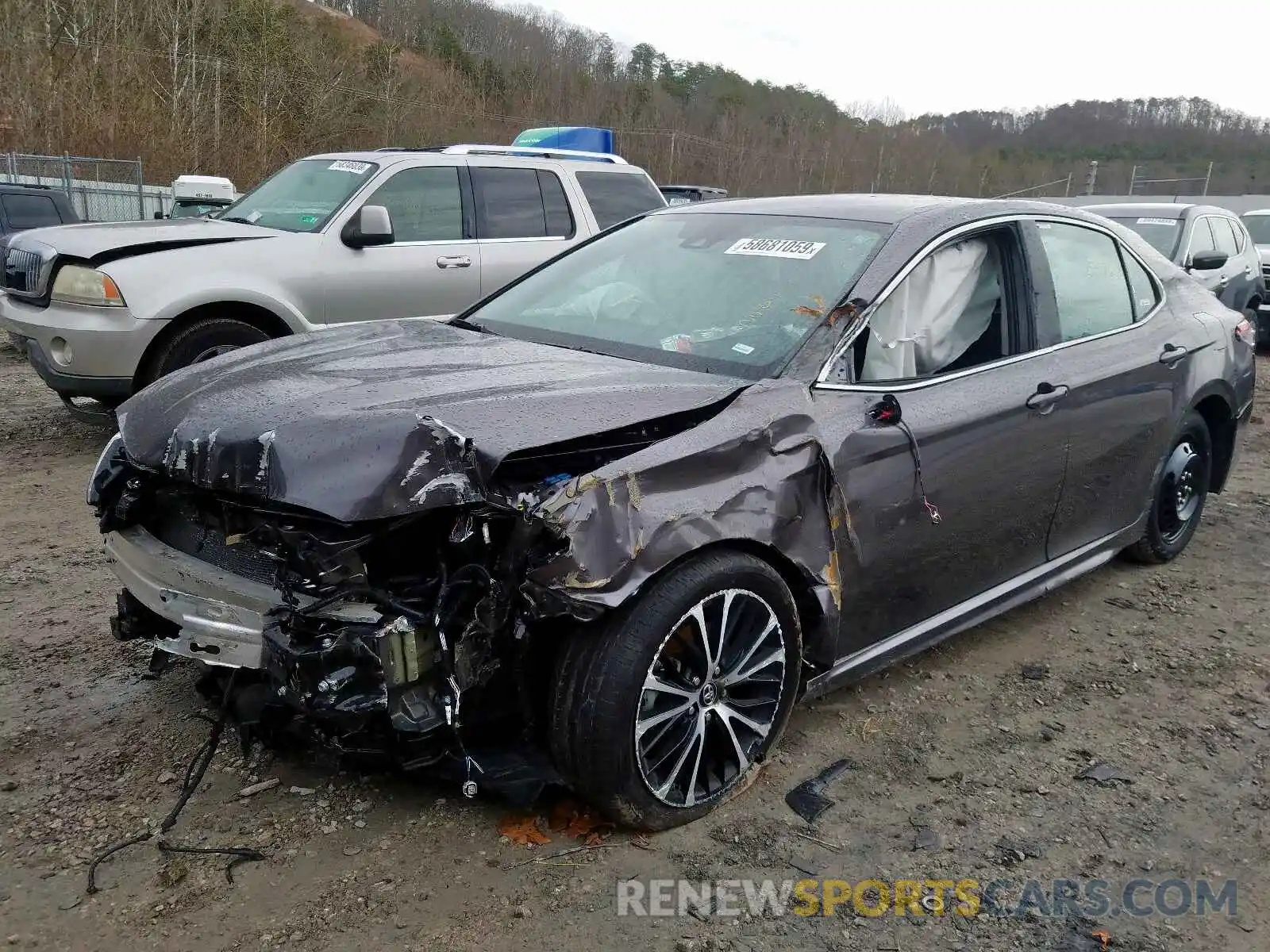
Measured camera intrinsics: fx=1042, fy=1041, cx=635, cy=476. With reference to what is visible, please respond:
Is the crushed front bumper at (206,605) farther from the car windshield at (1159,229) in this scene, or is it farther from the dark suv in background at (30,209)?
the dark suv in background at (30,209)

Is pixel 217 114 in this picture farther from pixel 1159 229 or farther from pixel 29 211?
pixel 1159 229

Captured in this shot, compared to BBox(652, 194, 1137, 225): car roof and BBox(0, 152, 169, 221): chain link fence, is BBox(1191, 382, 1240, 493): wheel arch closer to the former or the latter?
BBox(652, 194, 1137, 225): car roof

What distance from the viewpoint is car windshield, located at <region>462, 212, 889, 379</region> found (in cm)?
329

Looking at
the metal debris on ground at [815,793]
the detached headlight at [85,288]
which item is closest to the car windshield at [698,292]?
the metal debris on ground at [815,793]

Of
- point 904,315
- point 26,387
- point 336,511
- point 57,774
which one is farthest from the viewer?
point 26,387

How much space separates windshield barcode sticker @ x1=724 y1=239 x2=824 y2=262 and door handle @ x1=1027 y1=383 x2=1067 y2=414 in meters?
0.91

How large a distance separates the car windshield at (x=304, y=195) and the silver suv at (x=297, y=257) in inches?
0.5

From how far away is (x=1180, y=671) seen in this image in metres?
4.00

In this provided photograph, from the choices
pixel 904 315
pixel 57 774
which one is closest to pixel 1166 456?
pixel 904 315

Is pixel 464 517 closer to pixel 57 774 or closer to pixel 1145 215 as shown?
pixel 57 774

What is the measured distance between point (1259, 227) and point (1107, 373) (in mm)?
13730

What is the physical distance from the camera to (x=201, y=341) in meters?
6.22

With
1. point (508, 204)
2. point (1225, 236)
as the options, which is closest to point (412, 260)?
point (508, 204)

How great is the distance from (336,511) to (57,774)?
138cm
